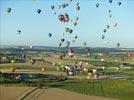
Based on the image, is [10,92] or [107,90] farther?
[107,90]

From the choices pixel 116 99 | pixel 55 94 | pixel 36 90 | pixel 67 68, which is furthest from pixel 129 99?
pixel 67 68

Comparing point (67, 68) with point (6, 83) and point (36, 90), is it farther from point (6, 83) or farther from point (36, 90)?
point (36, 90)

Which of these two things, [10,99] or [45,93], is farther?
[45,93]

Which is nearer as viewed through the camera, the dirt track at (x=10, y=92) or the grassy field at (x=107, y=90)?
the dirt track at (x=10, y=92)

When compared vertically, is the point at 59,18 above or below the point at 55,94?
above

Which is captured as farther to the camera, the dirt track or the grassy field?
the grassy field

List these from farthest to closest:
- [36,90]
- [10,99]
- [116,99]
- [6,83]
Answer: [6,83] → [36,90] → [116,99] → [10,99]

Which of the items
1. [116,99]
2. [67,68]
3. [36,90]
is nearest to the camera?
[116,99]

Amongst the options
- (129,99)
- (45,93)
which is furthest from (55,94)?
(129,99)

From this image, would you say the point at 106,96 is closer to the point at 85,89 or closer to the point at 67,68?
the point at 85,89
